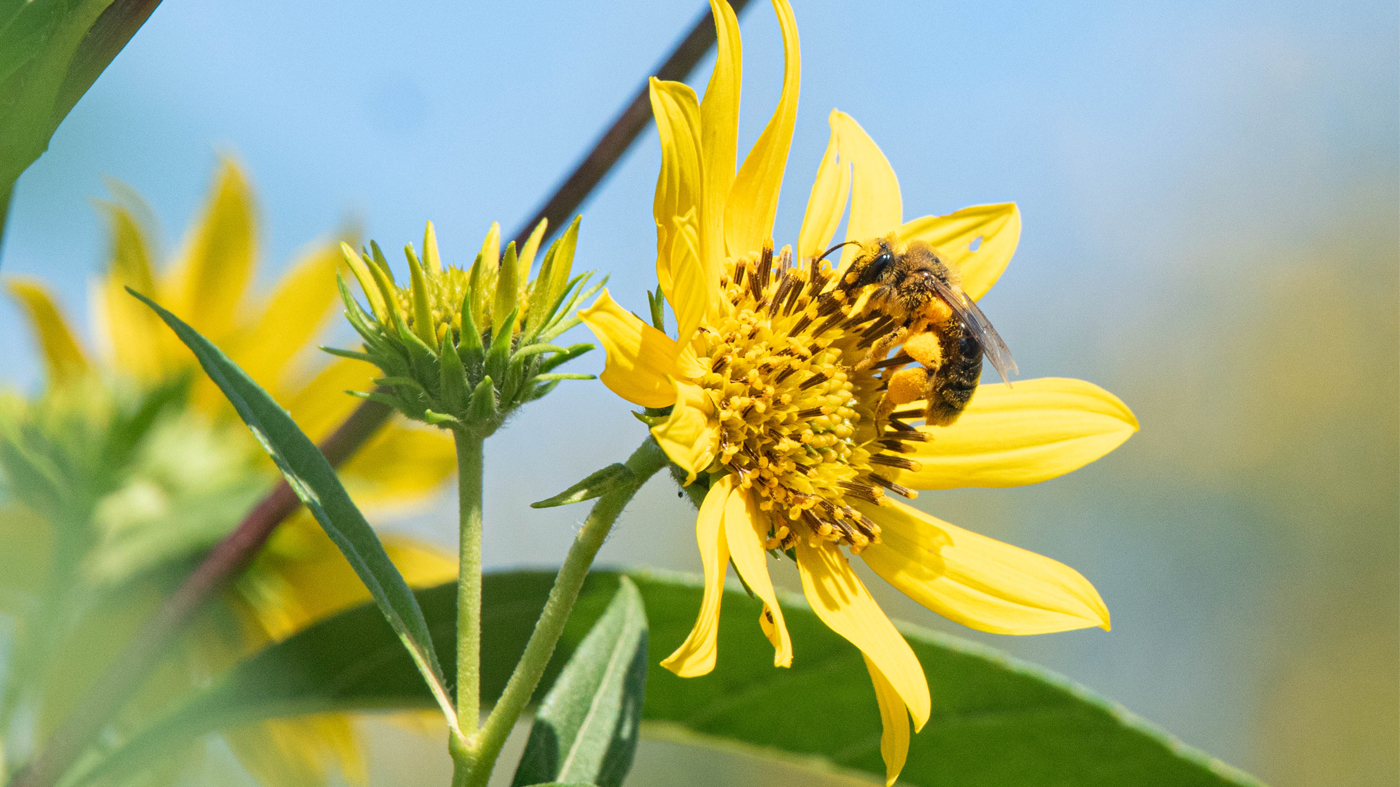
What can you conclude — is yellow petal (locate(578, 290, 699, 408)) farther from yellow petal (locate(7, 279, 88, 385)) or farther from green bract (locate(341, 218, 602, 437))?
yellow petal (locate(7, 279, 88, 385))

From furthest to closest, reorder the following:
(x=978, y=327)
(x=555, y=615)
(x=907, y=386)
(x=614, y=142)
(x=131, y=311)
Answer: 1. (x=131, y=311)
2. (x=978, y=327)
3. (x=907, y=386)
4. (x=614, y=142)
5. (x=555, y=615)

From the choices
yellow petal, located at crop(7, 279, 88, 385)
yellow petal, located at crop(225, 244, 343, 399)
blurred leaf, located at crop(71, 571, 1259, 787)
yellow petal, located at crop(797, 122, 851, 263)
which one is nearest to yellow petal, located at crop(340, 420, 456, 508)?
yellow petal, located at crop(225, 244, 343, 399)

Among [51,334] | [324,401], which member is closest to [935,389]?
[324,401]

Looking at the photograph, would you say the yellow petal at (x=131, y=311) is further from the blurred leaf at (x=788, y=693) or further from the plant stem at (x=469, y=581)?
the plant stem at (x=469, y=581)

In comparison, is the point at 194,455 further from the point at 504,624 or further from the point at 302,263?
the point at 504,624

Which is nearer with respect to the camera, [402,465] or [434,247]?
[434,247]

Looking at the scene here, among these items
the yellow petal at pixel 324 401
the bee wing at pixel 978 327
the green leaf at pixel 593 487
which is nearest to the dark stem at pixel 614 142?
the green leaf at pixel 593 487

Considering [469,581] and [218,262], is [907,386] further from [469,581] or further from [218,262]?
[218,262]
